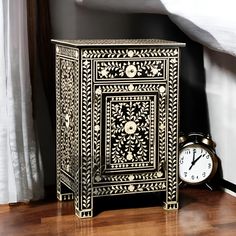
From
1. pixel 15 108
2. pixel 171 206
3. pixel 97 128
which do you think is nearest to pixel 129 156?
pixel 97 128

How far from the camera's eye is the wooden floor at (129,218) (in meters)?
2.32

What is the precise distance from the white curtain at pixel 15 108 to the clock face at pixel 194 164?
0.66 meters

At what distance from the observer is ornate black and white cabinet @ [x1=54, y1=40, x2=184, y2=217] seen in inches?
94.7

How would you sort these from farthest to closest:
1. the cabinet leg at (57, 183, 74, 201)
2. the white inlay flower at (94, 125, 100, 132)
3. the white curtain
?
the cabinet leg at (57, 183, 74, 201) → the white curtain → the white inlay flower at (94, 125, 100, 132)

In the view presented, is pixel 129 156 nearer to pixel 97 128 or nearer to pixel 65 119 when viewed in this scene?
pixel 97 128

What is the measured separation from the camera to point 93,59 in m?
2.38

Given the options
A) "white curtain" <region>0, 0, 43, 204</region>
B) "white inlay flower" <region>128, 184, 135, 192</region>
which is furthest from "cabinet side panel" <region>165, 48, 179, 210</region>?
"white curtain" <region>0, 0, 43, 204</region>

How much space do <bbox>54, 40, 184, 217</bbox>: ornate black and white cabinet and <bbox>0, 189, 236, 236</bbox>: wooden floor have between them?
85 mm

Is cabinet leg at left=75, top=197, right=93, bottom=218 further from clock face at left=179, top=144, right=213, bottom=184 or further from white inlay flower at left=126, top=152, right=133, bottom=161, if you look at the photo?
clock face at left=179, top=144, right=213, bottom=184

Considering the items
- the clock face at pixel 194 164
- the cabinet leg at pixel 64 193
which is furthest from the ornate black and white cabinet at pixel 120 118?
the clock face at pixel 194 164

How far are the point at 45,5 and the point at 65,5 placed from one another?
0.38ft

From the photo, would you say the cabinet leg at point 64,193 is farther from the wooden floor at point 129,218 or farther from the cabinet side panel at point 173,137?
the cabinet side panel at point 173,137

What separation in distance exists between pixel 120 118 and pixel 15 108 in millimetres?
444

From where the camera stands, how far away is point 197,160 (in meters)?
2.81
